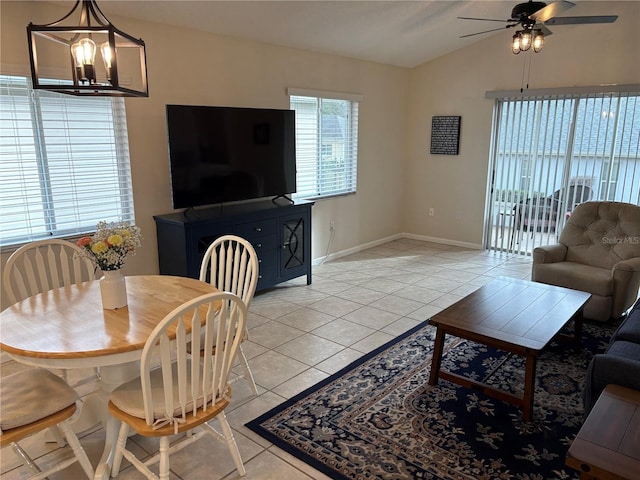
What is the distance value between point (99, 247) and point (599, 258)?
4.10 metres

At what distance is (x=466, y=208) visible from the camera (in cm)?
652

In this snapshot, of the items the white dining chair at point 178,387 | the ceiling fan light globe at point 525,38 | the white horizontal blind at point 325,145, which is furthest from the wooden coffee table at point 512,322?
the white horizontal blind at point 325,145

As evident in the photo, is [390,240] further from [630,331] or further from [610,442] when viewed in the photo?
[610,442]

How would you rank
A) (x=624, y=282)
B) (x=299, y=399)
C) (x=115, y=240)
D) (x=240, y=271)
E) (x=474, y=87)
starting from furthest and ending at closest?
(x=474, y=87)
(x=624, y=282)
(x=299, y=399)
(x=240, y=271)
(x=115, y=240)

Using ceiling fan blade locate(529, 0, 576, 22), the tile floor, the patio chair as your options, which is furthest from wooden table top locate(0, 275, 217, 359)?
the patio chair

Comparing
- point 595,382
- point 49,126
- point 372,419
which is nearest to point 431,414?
point 372,419

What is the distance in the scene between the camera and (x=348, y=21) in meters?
4.52

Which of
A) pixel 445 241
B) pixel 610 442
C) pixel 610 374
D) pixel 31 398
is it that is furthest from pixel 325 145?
pixel 610 442

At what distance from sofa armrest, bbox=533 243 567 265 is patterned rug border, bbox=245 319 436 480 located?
142cm

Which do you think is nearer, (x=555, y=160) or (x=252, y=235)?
(x=252, y=235)

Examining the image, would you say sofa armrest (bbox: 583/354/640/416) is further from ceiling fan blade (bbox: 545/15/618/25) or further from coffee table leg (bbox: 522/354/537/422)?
ceiling fan blade (bbox: 545/15/618/25)

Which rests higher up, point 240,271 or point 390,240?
point 240,271

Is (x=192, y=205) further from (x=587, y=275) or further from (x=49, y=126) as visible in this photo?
(x=587, y=275)

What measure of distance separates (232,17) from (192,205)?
A: 5.21 feet
